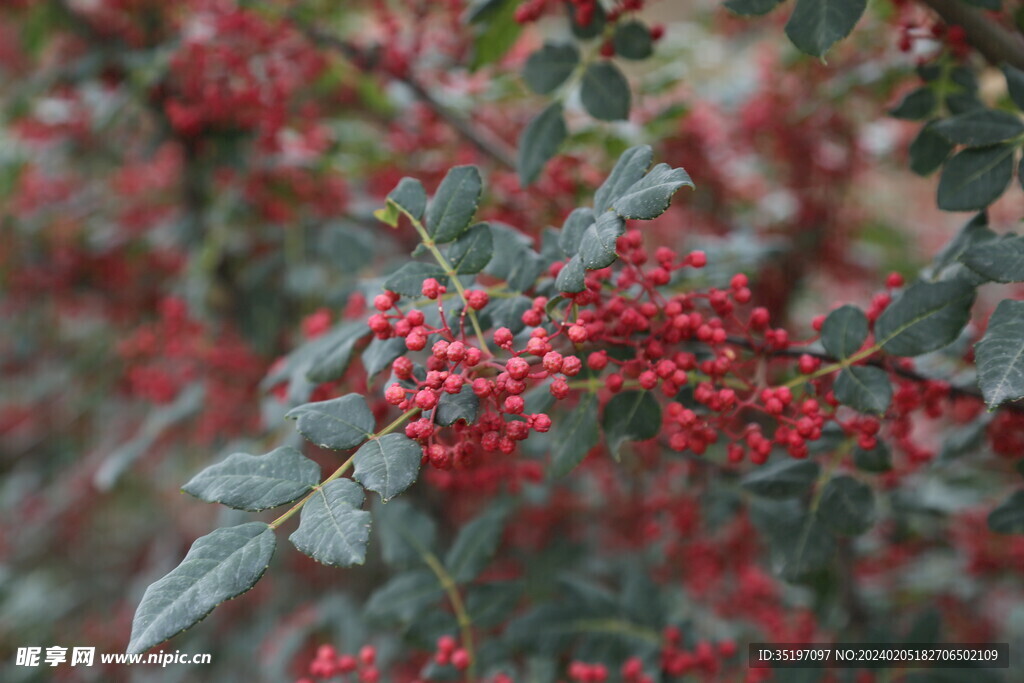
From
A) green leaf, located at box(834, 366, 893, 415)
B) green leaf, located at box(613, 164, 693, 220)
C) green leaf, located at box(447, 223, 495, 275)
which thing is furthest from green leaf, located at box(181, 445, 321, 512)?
green leaf, located at box(834, 366, 893, 415)

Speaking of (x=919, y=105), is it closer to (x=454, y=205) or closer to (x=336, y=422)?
(x=454, y=205)

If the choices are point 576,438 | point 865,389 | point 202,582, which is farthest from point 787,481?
point 202,582

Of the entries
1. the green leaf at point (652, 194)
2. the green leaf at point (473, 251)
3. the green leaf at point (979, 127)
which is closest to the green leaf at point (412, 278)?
the green leaf at point (473, 251)

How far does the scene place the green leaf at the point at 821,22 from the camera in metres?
0.89

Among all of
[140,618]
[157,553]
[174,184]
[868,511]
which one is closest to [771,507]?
[868,511]

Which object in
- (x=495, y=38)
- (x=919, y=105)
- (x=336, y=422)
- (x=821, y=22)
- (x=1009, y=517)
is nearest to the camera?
(x=336, y=422)

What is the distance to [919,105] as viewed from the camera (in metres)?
1.19

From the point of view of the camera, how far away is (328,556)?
0.66 metres

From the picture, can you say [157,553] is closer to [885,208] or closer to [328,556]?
[328,556]

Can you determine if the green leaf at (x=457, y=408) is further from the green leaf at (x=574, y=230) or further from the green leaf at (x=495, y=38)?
the green leaf at (x=495, y=38)

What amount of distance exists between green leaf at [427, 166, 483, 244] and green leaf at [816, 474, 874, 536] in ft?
2.18

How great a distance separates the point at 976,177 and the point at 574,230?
22.1 inches

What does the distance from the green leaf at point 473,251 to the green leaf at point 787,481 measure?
0.55 m

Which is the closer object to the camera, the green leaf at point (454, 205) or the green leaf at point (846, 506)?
the green leaf at point (454, 205)
